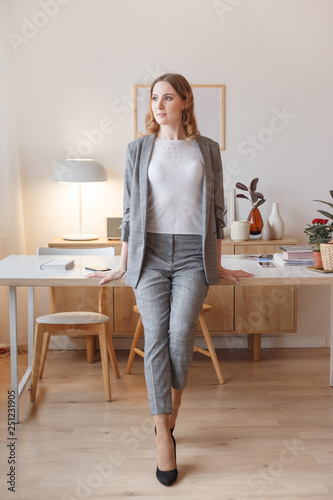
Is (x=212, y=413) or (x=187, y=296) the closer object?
(x=187, y=296)

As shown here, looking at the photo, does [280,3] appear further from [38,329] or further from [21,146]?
[38,329]

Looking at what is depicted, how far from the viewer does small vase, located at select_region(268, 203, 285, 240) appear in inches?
151

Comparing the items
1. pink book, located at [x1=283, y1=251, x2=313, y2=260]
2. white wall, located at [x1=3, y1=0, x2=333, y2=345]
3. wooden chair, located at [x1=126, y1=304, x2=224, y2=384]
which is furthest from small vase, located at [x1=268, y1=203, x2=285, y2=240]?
pink book, located at [x1=283, y1=251, x2=313, y2=260]

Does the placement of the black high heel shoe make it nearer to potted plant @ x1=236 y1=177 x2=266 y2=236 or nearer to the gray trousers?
the gray trousers

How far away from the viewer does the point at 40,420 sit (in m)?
2.78

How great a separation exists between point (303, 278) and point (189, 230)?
0.58 metres

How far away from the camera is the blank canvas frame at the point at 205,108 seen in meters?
3.94

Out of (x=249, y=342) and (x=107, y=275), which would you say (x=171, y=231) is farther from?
(x=249, y=342)

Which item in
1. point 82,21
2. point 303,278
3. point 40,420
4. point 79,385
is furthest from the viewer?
point 82,21

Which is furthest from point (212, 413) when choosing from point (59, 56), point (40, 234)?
point (59, 56)

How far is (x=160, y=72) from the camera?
12.8 ft

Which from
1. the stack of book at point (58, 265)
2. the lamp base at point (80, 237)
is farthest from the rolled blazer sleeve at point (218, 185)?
the lamp base at point (80, 237)

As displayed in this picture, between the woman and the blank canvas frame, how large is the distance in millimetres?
1545

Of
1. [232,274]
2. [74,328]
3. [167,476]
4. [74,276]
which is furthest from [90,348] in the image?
[167,476]
